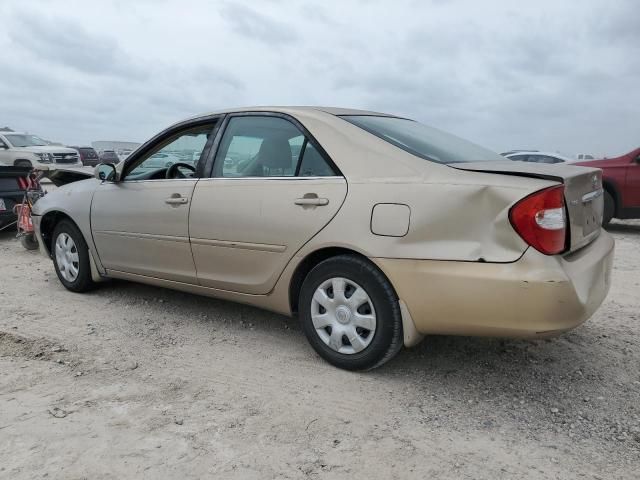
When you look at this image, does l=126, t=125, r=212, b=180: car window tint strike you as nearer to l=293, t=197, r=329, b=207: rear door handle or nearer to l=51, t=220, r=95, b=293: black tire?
l=51, t=220, r=95, b=293: black tire

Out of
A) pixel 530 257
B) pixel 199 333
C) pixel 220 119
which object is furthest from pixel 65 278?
pixel 530 257

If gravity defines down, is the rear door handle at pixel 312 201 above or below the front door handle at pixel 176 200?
above

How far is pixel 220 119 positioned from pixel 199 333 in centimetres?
153

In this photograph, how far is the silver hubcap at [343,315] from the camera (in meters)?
2.97

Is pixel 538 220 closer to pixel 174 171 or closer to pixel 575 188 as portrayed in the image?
pixel 575 188

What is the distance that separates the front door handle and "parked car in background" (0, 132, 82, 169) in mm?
15085

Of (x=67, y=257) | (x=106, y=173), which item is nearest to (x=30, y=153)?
(x=67, y=257)

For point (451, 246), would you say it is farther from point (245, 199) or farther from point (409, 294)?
point (245, 199)

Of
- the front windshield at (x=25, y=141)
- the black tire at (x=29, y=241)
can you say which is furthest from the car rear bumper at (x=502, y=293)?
the front windshield at (x=25, y=141)

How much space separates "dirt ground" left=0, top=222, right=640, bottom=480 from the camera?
226cm

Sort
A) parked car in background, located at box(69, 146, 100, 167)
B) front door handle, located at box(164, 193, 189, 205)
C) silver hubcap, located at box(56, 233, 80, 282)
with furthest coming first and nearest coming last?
parked car in background, located at box(69, 146, 100, 167), silver hubcap, located at box(56, 233, 80, 282), front door handle, located at box(164, 193, 189, 205)

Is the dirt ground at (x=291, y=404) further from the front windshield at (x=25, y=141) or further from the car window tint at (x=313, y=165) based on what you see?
the front windshield at (x=25, y=141)

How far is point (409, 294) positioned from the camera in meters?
2.79

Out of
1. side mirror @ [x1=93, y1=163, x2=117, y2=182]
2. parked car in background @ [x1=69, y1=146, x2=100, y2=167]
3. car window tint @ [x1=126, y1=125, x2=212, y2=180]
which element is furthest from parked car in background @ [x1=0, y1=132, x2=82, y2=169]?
car window tint @ [x1=126, y1=125, x2=212, y2=180]
